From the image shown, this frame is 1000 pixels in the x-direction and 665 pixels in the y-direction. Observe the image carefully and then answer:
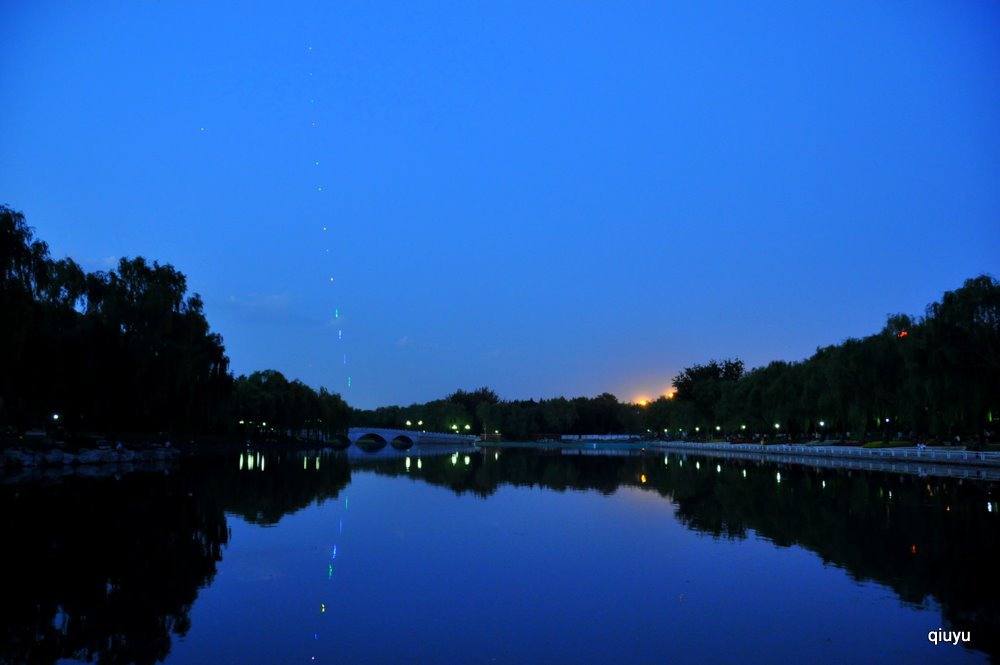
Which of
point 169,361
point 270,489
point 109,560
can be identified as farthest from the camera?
point 169,361

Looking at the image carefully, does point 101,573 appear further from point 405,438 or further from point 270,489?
point 405,438

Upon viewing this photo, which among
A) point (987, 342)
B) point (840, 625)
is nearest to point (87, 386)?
point (840, 625)

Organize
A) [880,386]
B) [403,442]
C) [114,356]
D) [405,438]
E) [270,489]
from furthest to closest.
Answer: [403,442] → [405,438] → [880,386] → [114,356] → [270,489]

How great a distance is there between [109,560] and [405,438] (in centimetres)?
10416

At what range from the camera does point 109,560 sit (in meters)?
13.4

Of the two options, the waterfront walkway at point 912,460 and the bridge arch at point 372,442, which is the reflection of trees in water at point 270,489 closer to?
the waterfront walkway at point 912,460

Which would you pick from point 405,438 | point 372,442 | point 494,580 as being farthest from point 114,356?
point 372,442

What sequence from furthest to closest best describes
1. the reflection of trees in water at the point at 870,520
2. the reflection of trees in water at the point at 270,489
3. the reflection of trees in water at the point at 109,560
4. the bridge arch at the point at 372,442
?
the bridge arch at the point at 372,442 → the reflection of trees in water at the point at 270,489 → the reflection of trees in water at the point at 870,520 → the reflection of trees in water at the point at 109,560

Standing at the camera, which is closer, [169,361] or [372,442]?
[169,361]

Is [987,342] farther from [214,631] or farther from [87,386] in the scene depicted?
[87,386]

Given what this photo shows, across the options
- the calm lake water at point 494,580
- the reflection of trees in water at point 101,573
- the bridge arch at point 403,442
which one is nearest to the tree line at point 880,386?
the calm lake water at point 494,580

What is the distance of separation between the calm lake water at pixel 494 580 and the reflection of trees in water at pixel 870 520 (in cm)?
9

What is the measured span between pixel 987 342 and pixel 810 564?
27467mm

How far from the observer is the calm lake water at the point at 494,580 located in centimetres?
881
